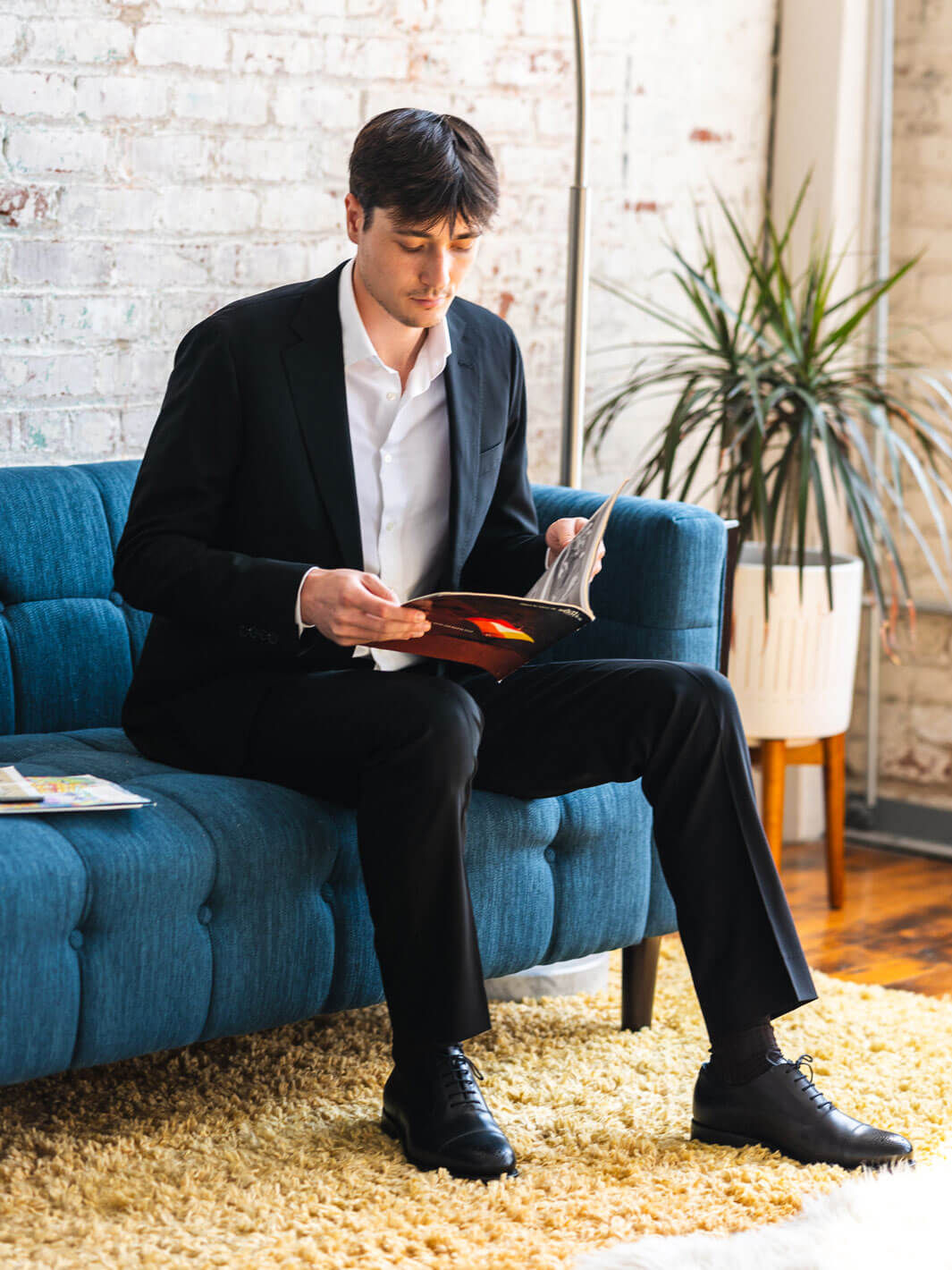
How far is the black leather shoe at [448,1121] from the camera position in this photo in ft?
6.28

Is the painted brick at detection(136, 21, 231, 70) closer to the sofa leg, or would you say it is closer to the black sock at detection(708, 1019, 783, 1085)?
the sofa leg

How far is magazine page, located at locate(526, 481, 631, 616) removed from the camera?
188 cm

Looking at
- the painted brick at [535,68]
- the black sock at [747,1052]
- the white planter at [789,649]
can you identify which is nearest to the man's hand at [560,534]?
the black sock at [747,1052]

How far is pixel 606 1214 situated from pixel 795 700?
5.25ft

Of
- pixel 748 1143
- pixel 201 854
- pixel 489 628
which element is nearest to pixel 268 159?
pixel 489 628

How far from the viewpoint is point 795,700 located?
329 centimetres

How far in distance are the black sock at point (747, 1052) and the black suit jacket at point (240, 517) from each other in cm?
67

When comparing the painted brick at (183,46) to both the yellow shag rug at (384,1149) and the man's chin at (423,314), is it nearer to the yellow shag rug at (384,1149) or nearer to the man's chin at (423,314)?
the man's chin at (423,314)

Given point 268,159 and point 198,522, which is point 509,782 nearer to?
point 198,522

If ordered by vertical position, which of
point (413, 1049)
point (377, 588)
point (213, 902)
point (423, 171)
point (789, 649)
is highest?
point (423, 171)

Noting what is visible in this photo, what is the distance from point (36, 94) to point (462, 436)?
957 millimetres

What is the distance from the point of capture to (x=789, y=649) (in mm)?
3266

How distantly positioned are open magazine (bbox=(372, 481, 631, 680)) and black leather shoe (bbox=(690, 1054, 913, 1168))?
580 millimetres

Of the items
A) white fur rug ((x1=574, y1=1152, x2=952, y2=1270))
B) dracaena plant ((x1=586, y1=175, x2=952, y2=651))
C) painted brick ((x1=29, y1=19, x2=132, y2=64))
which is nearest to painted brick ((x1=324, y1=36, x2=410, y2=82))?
painted brick ((x1=29, y1=19, x2=132, y2=64))
